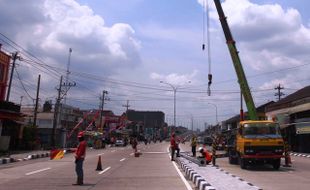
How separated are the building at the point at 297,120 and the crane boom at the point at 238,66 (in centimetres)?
1614

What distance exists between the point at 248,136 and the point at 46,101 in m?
67.8

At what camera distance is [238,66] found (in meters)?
28.1

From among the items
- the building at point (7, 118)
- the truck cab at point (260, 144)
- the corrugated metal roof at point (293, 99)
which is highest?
the corrugated metal roof at point (293, 99)

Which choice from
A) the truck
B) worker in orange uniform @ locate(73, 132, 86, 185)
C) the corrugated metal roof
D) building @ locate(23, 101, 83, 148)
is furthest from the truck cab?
building @ locate(23, 101, 83, 148)

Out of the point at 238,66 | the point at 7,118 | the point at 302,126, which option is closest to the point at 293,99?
the point at 302,126

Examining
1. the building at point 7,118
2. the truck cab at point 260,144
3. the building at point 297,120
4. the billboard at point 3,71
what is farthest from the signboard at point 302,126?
the billboard at point 3,71

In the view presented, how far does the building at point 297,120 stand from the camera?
4322 centimetres

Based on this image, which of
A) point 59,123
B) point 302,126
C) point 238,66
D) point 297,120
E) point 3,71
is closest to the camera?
point 238,66

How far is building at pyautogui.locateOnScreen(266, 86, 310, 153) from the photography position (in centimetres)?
4322

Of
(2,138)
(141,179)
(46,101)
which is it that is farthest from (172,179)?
(46,101)

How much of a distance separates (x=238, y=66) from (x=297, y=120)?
19378 mm

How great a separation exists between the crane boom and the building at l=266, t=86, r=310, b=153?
53.0 ft

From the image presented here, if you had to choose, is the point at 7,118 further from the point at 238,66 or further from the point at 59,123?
the point at 59,123

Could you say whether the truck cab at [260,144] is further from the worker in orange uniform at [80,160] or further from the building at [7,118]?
the building at [7,118]
